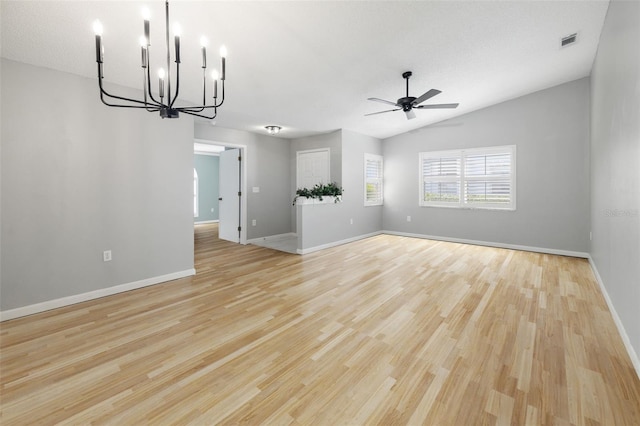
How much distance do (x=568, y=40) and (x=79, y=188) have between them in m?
6.14

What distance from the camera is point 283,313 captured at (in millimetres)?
2689

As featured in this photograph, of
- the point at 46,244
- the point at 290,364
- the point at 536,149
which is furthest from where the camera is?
the point at 536,149

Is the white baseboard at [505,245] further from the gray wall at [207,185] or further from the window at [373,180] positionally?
the gray wall at [207,185]

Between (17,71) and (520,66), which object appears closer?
(17,71)

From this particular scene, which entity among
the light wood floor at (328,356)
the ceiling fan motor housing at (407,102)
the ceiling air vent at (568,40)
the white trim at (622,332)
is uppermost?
the ceiling air vent at (568,40)

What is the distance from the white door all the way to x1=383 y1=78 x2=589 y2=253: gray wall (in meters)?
4.48

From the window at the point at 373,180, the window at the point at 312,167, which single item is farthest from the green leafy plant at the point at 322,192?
the window at the point at 373,180

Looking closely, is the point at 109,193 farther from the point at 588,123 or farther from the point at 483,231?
the point at 588,123

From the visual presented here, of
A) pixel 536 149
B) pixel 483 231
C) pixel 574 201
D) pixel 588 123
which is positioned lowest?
pixel 483 231

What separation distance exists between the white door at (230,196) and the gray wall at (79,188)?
2348 millimetres

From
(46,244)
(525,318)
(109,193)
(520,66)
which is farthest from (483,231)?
(46,244)

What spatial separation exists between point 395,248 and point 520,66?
356cm

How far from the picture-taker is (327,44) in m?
2.97

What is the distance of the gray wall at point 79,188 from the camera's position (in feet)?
8.69
